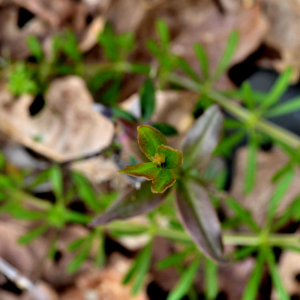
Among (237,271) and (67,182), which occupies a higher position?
(67,182)

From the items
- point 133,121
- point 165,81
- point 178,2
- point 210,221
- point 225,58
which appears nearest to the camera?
point 210,221

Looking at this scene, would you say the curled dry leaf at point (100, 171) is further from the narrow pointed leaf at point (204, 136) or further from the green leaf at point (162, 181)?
the green leaf at point (162, 181)

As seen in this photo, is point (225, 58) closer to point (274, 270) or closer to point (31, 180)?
point (274, 270)

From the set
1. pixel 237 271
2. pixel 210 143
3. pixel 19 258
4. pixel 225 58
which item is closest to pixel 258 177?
pixel 237 271

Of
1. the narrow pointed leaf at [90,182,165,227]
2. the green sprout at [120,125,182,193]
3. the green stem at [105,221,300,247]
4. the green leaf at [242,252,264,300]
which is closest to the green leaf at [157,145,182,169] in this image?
the green sprout at [120,125,182,193]

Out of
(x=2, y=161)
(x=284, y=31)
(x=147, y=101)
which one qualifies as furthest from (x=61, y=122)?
(x=284, y=31)

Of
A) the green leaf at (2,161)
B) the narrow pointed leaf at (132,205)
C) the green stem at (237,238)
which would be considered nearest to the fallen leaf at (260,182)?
the green stem at (237,238)

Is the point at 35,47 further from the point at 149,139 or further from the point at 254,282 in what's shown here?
the point at 254,282
